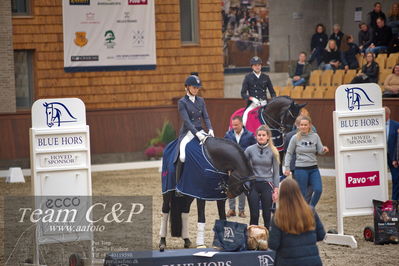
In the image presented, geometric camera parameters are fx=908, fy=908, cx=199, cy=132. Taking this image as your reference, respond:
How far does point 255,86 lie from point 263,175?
5.56m

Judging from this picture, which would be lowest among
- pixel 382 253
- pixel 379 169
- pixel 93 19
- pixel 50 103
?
pixel 382 253

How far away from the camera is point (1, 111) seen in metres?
23.1

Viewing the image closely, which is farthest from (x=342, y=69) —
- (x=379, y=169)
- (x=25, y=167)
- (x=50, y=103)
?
(x=50, y=103)

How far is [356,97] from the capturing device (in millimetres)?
11969

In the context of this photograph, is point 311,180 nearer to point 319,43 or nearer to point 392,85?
point 392,85

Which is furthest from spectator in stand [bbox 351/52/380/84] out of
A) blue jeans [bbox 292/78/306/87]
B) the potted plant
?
the potted plant

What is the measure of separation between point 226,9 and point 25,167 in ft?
30.0

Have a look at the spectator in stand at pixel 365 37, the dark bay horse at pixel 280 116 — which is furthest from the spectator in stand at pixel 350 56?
the dark bay horse at pixel 280 116

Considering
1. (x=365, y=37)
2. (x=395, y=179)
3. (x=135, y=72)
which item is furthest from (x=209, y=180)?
(x=365, y=37)

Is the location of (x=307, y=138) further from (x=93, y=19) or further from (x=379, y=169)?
(x=93, y=19)

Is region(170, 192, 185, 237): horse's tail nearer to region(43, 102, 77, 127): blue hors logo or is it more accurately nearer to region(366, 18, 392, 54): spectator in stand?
region(43, 102, 77, 127): blue hors logo

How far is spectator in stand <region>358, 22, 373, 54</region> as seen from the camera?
23.9m

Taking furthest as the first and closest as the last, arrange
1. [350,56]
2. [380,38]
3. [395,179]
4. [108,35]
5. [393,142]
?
[108,35]
[350,56]
[380,38]
[395,179]
[393,142]

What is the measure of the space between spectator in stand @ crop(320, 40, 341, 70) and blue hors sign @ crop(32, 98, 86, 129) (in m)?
14.8
